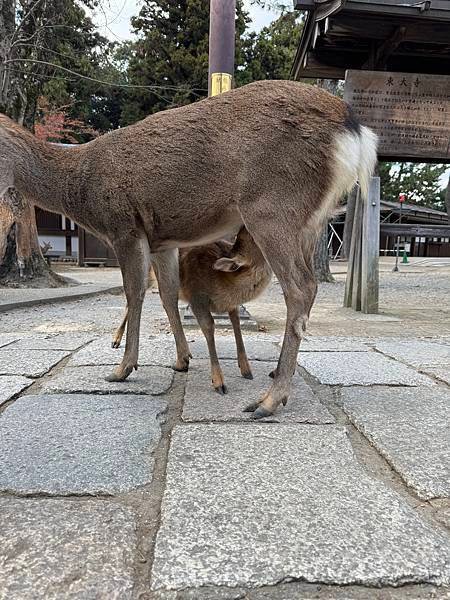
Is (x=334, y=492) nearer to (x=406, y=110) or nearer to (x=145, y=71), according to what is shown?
(x=406, y=110)

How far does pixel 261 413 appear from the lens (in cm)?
196

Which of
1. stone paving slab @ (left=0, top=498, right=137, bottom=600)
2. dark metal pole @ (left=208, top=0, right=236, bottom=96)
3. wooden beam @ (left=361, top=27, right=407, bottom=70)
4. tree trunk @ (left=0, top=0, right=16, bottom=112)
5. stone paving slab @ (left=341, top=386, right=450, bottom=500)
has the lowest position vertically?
stone paving slab @ (left=341, top=386, right=450, bottom=500)

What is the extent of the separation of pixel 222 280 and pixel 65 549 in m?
1.64

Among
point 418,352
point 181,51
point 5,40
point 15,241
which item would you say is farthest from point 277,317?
point 181,51

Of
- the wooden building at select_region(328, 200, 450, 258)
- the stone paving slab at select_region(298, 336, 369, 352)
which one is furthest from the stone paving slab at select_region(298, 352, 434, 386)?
the wooden building at select_region(328, 200, 450, 258)

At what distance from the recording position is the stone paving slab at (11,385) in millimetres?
2195

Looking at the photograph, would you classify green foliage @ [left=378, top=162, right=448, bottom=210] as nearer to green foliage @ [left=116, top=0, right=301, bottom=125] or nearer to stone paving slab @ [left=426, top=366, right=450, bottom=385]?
green foliage @ [left=116, top=0, right=301, bottom=125]

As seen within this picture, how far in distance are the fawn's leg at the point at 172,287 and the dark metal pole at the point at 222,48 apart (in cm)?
240

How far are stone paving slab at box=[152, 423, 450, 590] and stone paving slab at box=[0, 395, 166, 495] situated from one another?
151 millimetres

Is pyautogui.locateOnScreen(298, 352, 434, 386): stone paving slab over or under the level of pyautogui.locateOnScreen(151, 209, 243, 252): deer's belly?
under

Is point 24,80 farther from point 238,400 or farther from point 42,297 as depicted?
point 238,400

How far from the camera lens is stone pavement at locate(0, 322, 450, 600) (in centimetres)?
99

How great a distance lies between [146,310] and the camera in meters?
6.00

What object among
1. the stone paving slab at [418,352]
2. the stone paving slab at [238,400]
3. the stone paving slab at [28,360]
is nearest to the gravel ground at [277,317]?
the stone paving slab at [418,352]
